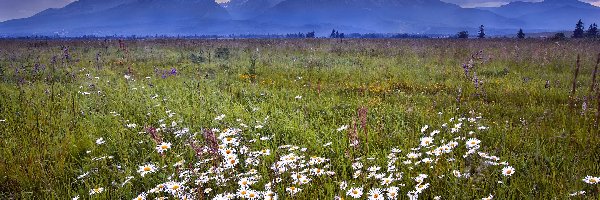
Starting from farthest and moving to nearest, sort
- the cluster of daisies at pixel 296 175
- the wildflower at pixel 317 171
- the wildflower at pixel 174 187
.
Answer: the wildflower at pixel 317 171, the wildflower at pixel 174 187, the cluster of daisies at pixel 296 175

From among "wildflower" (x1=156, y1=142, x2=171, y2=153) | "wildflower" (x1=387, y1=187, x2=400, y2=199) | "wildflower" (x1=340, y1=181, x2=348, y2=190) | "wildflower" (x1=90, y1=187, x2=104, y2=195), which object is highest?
"wildflower" (x1=156, y1=142, x2=171, y2=153)

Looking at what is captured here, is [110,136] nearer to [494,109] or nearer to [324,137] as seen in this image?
[324,137]

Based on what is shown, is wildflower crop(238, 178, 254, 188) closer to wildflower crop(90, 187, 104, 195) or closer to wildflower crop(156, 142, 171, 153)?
wildflower crop(156, 142, 171, 153)

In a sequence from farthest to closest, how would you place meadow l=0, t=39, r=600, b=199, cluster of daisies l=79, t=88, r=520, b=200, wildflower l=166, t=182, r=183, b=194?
1. meadow l=0, t=39, r=600, b=199
2. wildflower l=166, t=182, r=183, b=194
3. cluster of daisies l=79, t=88, r=520, b=200

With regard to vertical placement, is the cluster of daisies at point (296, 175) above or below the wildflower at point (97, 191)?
above

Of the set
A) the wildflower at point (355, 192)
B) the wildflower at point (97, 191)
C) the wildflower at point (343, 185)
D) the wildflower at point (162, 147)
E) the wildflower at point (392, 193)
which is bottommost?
the wildflower at point (97, 191)

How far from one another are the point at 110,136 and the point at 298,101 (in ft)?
10.8

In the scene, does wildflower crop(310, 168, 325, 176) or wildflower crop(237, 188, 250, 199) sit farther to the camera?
wildflower crop(310, 168, 325, 176)

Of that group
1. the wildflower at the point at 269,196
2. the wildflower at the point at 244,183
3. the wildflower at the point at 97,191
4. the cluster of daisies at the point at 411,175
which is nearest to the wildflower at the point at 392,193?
the cluster of daisies at the point at 411,175

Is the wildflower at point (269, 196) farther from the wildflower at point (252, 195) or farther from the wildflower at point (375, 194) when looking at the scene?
the wildflower at point (375, 194)

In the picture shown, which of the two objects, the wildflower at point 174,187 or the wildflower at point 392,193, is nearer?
the wildflower at point 392,193

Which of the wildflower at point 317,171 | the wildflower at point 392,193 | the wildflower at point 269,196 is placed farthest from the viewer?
the wildflower at point 317,171

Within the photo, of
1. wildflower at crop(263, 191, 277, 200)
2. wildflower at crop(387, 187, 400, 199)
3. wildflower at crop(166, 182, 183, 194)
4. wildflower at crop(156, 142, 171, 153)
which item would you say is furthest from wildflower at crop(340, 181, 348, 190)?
wildflower at crop(156, 142, 171, 153)

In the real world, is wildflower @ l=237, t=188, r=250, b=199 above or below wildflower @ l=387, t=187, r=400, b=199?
below
